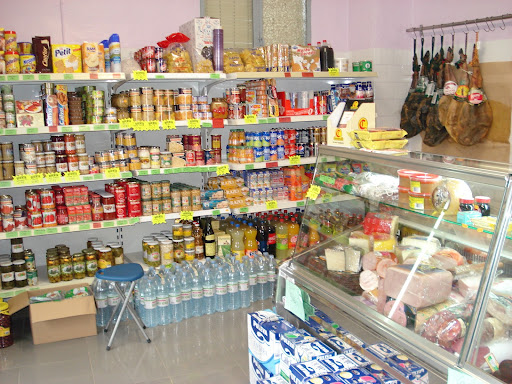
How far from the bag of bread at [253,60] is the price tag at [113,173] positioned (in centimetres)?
161

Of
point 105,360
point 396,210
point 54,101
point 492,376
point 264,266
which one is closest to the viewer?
point 492,376

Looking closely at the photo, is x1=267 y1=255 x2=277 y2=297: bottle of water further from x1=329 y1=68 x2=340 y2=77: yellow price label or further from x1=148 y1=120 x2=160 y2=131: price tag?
x1=329 y1=68 x2=340 y2=77: yellow price label

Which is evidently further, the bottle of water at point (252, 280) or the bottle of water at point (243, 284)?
the bottle of water at point (252, 280)

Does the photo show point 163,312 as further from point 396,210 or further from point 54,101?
point 396,210

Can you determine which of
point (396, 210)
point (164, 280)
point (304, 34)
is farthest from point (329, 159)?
point (304, 34)

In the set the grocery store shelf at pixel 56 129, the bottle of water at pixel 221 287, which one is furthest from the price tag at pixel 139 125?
the bottle of water at pixel 221 287

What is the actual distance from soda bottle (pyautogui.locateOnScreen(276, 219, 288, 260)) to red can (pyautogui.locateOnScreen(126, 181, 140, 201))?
1.52 meters

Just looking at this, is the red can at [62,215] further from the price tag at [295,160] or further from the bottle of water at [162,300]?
the price tag at [295,160]

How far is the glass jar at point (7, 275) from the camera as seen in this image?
4273 mm

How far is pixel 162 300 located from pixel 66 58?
7.27 ft

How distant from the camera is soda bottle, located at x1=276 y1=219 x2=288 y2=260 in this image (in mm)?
5246

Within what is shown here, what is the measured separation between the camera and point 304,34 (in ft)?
19.0

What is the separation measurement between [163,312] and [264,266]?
1.08 m

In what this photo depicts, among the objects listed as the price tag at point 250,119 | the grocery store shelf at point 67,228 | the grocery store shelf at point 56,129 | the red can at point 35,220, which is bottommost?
the grocery store shelf at point 67,228
